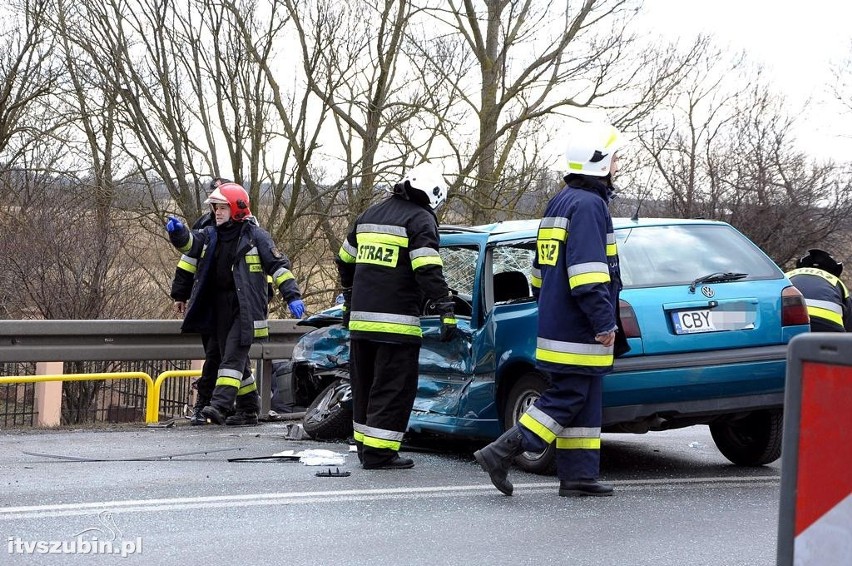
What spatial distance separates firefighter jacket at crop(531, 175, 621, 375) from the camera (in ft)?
19.3

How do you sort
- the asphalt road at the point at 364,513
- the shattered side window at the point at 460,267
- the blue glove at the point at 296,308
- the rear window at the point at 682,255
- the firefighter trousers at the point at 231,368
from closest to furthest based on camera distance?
the asphalt road at the point at 364,513 → the rear window at the point at 682,255 → the shattered side window at the point at 460,267 → the blue glove at the point at 296,308 → the firefighter trousers at the point at 231,368

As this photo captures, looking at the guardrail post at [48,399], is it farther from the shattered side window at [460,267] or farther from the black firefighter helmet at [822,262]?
the black firefighter helmet at [822,262]

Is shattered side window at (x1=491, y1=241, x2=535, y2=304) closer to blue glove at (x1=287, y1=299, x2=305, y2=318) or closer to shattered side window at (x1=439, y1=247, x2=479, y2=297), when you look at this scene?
shattered side window at (x1=439, y1=247, x2=479, y2=297)

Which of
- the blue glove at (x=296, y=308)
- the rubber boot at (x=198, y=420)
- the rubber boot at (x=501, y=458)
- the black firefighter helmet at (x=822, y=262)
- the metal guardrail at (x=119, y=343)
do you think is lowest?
the rubber boot at (x=198, y=420)

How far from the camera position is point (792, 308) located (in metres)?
6.58

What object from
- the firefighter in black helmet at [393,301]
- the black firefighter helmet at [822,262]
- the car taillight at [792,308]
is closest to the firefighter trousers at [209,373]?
the firefighter in black helmet at [393,301]

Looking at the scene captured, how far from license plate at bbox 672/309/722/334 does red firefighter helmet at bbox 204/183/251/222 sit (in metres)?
4.45

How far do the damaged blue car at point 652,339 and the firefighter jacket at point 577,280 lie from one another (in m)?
0.38

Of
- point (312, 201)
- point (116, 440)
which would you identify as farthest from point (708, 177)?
point (116, 440)

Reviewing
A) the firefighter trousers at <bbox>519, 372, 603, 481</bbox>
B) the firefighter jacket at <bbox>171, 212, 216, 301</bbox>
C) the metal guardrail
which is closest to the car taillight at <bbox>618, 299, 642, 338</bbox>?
the firefighter trousers at <bbox>519, 372, 603, 481</bbox>

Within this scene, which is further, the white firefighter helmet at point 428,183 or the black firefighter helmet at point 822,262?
the black firefighter helmet at point 822,262

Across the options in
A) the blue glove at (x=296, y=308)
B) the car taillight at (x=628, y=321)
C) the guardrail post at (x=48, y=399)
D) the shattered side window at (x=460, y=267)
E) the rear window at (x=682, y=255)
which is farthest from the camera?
the guardrail post at (x=48, y=399)

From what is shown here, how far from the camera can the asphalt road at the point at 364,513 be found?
4.55 m

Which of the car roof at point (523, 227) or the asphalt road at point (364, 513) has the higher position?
the car roof at point (523, 227)
